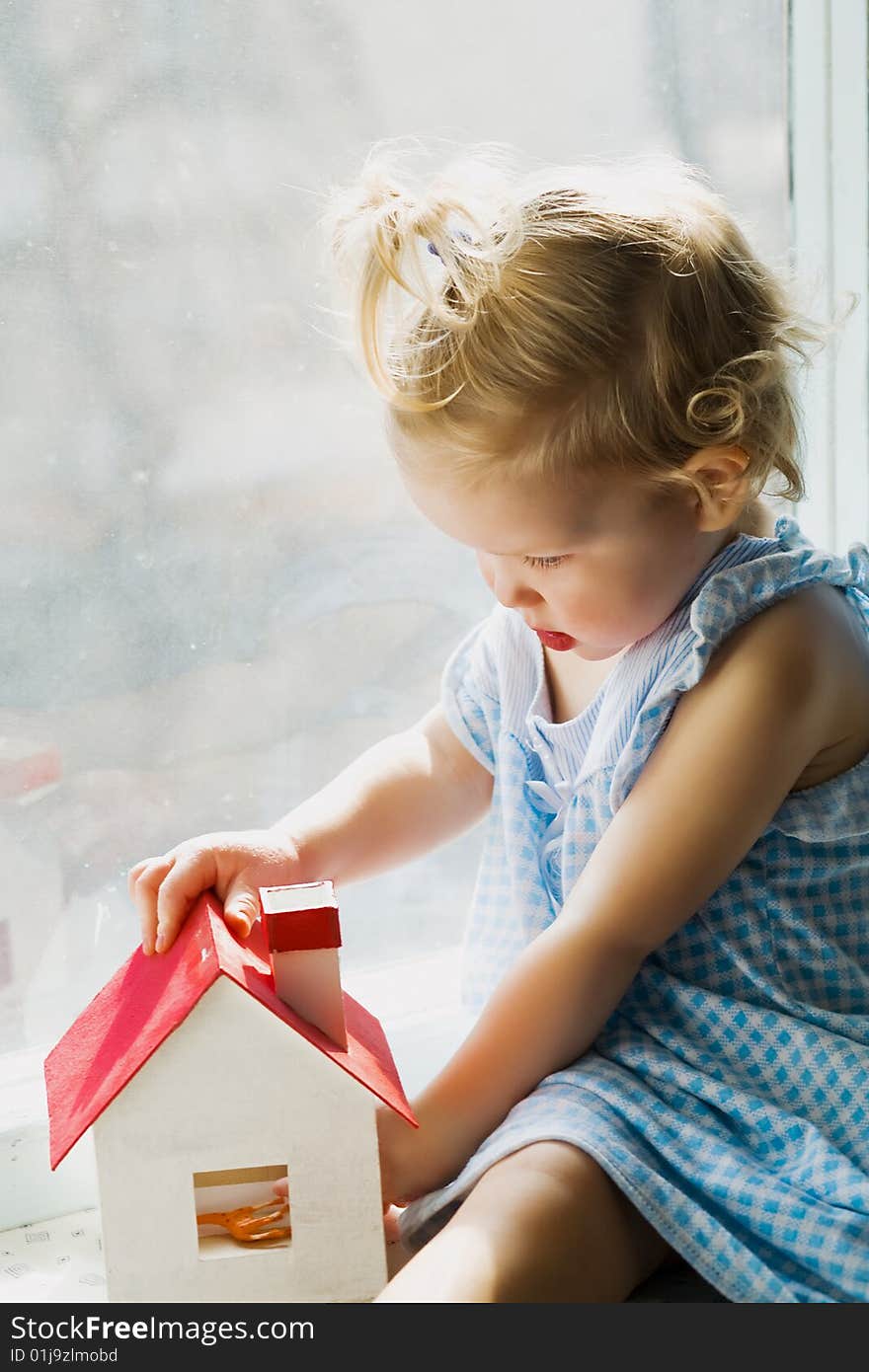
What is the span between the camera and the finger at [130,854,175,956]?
82 centimetres

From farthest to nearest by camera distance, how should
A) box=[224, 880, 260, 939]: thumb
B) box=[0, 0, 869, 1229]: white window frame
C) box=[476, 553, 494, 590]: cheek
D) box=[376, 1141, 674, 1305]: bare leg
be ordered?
box=[0, 0, 869, 1229]: white window frame → box=[476, 553, 494, 590]: cheek → box=[224, 880, 260, 939]: thumb → box=[376, 1141, 674, 1305]: bare leg

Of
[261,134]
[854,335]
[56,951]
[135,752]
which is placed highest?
[261,134]

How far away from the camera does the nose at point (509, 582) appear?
866mm

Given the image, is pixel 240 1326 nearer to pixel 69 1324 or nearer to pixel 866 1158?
pixel 69 1324

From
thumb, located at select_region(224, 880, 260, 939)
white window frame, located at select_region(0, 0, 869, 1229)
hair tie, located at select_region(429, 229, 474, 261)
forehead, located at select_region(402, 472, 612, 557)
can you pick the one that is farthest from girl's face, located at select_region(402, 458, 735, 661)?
white window frame, located at select_region(0, 0, 869, 1229)

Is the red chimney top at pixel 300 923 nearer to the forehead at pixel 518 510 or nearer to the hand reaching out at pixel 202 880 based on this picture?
the hand reaching out at pixel 202 880

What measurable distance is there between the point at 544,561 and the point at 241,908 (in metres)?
0.26

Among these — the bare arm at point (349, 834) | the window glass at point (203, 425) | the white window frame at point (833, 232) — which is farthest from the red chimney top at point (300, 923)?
the white window frame at point (833, 232)

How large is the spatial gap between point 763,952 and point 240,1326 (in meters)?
0.37

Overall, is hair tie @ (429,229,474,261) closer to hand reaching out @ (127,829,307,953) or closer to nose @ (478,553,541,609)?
nose @ (478,553,541,609)

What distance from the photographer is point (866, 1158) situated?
31.0 inches

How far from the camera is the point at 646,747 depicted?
2.91ft

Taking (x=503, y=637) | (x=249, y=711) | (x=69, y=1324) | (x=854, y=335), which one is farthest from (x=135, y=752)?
(x=854, y=335)

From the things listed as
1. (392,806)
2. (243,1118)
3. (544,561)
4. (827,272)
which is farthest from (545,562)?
(827,272)
